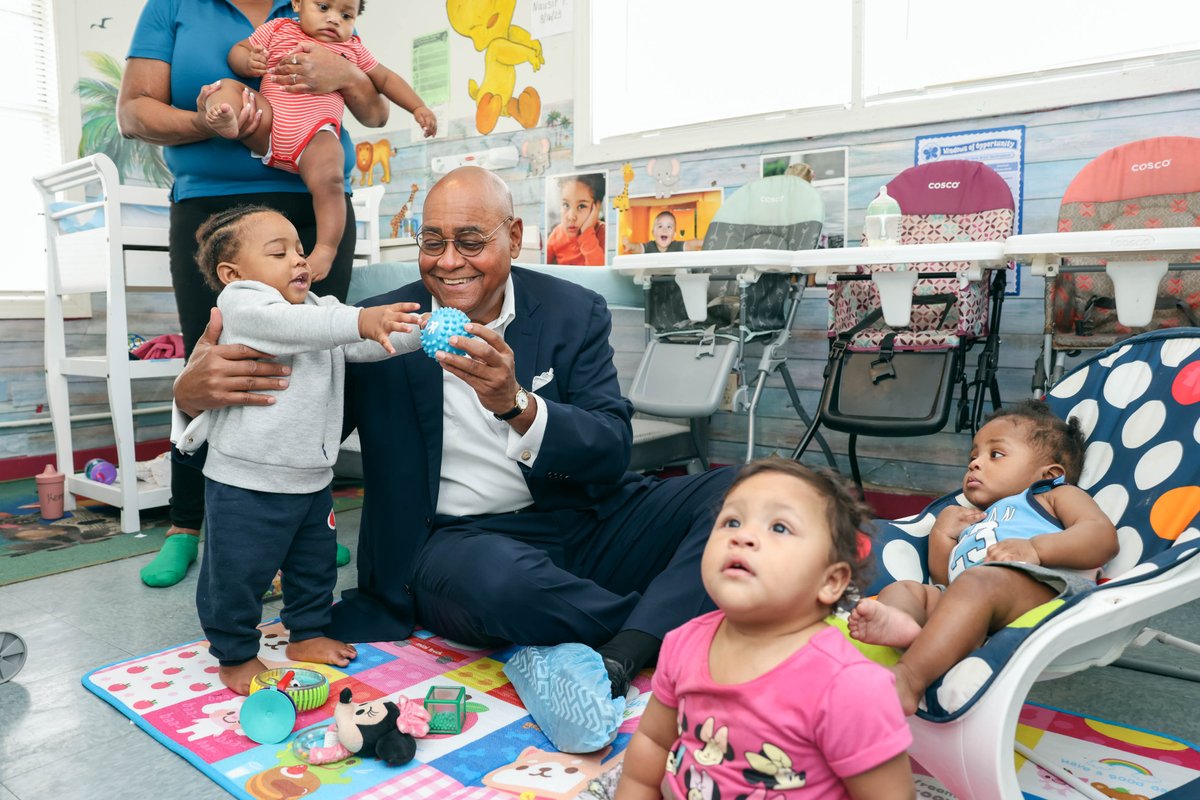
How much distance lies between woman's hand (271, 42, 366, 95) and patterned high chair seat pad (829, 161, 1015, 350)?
5.11ft

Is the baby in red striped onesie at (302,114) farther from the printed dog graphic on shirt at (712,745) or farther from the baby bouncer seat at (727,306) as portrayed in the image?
the printed dog graphic on shirt at (712,745)

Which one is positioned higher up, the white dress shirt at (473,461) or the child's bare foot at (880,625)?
the white dress shirt at (473,461)

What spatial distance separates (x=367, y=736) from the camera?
1391mm

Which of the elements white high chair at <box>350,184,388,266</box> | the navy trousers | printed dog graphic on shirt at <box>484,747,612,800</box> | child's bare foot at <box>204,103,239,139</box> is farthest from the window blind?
printed dog graphic on shirt at <box>484,747,612,800</box>

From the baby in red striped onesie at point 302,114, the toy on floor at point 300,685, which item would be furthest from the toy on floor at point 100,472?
the toy on floor at point 300,685

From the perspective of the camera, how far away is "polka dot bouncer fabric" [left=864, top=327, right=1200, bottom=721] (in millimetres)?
1500

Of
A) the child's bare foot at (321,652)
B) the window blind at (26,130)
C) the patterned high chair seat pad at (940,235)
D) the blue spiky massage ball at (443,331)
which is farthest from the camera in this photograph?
the window blind at (26,130)

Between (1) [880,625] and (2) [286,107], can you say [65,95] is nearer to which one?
(2) [286,107]

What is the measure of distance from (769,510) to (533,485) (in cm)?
84

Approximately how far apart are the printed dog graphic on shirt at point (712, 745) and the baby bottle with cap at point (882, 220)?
6.75 feet

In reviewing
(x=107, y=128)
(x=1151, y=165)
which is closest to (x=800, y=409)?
(x=1151, y=165)

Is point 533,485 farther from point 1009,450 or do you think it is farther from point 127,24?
point 127,24

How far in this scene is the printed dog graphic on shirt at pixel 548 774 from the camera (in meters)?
1.29

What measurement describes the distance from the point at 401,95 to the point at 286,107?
1.10ft
